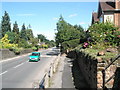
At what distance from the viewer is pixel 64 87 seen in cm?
1002

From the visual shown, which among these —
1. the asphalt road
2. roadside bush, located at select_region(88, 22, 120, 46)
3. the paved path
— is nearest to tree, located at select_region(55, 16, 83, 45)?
the asphalt road

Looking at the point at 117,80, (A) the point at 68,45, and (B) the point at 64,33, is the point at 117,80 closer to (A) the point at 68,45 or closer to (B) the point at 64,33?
(A) the point at 68,45

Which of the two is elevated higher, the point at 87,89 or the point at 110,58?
the point at 110,58

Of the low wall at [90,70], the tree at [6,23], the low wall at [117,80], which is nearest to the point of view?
the low wall at [117,80]

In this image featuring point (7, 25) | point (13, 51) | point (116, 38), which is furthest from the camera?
point (7, 25)

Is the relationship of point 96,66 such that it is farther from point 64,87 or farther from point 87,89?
point 64,87

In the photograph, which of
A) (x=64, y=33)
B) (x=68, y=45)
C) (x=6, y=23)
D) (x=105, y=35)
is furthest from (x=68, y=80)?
(x=6, y=23)

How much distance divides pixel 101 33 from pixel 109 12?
1715 cm

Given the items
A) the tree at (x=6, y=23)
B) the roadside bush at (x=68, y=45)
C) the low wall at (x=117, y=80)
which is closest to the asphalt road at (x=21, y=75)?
the low wall at (x=117, y=80)

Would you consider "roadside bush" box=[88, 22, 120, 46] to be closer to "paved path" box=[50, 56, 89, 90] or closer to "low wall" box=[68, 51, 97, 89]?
"low wall" box=[68, 51, 97, 89]

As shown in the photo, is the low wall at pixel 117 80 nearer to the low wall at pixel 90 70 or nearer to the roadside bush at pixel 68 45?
the low wall at pixel 90 70

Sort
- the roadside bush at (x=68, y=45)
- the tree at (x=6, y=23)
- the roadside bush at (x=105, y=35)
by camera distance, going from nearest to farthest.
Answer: the roadside bush at (x=105, y=35) → the roadside bush at (x=68, y=45) → the tree at (x=6, y=23)

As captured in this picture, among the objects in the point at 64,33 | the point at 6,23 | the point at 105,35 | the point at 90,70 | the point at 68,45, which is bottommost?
the point at 90,70

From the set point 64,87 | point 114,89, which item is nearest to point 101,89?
point 114,89
